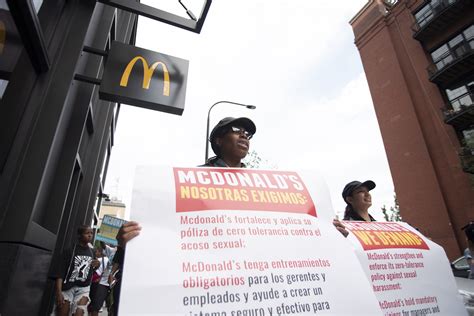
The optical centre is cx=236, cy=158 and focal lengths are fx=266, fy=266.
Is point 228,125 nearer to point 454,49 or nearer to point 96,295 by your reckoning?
point 96,295

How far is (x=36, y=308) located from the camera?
8.75ft

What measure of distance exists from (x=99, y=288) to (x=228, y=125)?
4.63 meters

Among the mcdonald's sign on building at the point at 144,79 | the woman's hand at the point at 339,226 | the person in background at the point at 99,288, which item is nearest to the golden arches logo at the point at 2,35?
the mcdonald's sign on building at the point at 144,79

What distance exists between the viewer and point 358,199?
3010mm

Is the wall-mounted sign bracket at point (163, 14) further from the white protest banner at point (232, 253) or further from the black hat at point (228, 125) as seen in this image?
the white protest banner at point (232, 253)

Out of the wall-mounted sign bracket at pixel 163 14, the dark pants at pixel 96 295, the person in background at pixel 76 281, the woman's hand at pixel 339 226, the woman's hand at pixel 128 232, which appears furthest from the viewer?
the dark pants at pixel 96 295

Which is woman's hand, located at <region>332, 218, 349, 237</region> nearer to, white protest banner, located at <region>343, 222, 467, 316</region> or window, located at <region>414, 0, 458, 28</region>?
white protest banner, located at <region>343, 222, 467, 316</region>

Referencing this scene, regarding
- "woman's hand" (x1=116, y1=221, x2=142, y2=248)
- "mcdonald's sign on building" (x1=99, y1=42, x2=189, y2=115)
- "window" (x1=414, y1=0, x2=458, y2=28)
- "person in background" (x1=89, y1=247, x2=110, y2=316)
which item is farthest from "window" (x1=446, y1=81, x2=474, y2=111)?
"woman's hand" (x1=116, y1=221, x2=142, y2=248)

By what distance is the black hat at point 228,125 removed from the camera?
2381mm

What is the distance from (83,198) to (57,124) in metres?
4.17

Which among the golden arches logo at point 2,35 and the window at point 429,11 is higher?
the window at point 429,11

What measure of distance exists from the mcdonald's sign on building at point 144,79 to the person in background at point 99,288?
384cm

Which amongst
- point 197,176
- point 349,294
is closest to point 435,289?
point 349,294

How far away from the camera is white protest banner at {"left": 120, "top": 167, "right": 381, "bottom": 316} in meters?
1.28
